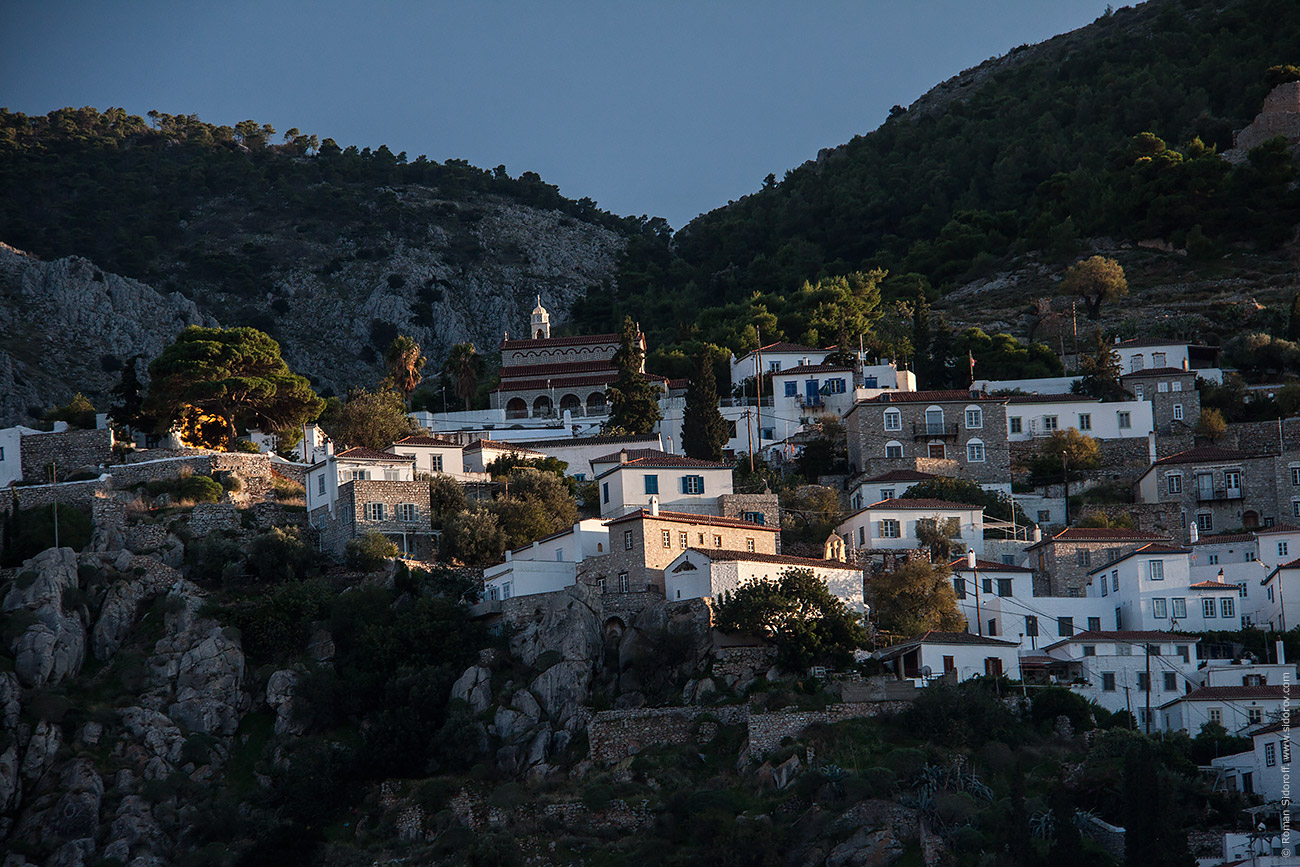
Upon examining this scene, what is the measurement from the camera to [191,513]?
202ft

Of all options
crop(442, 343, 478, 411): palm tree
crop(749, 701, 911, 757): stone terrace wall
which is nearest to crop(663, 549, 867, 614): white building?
crop(749, 701, 911, 757): stone terrace wall

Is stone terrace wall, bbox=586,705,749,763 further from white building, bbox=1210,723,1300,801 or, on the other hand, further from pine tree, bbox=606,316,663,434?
pine tree, bbox=606,316,663,434

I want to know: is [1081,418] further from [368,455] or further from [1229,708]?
[368,455]

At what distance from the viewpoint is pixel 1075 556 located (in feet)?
192

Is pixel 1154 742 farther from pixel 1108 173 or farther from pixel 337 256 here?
pixel 337 256

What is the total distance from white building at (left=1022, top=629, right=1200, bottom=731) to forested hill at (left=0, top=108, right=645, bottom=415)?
88905 millimetres

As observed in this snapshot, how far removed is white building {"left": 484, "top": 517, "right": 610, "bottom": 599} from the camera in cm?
5591

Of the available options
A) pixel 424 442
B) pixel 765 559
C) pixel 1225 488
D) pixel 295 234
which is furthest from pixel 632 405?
pixel 295 234

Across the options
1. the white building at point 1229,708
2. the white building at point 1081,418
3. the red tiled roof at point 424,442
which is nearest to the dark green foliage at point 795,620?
the white building at point 1229,708

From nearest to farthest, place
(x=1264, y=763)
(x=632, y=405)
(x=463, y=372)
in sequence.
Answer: (x=1264, y=763) < (x=632, y=405) < (x=463, y=372)

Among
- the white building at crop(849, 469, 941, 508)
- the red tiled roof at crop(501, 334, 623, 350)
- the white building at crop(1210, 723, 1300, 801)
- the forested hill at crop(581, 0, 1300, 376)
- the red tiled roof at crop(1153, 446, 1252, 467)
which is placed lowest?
the white building at crop(1210, 723, 1300, 801)

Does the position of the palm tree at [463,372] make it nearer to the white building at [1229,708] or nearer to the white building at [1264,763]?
the white building at [1229,708]

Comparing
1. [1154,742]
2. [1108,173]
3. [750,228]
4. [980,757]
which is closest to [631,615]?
[980,757]

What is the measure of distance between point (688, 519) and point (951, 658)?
12.0 m
